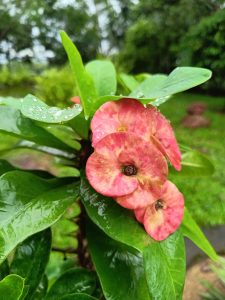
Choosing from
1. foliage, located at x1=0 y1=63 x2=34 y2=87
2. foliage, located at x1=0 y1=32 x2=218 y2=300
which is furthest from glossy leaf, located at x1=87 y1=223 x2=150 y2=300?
foliage, located at x1=0 y1=63 x2=34 y2=87

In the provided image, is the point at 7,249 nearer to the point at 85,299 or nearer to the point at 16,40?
the point at 85,299

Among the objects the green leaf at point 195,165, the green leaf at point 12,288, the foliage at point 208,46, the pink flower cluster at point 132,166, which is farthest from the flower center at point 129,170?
the foliage at point 208,46

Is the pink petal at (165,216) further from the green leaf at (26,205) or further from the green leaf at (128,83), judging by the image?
the green leaf at (128,83)

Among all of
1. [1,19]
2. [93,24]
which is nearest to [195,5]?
[1,19]

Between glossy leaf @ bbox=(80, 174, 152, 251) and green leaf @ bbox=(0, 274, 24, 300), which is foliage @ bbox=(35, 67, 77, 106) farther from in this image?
green leaf @ bbox=(0, 274, 24, 300)

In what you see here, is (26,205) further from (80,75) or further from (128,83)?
(128,83)

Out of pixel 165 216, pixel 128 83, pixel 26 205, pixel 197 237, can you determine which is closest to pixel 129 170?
pixel 165 216
